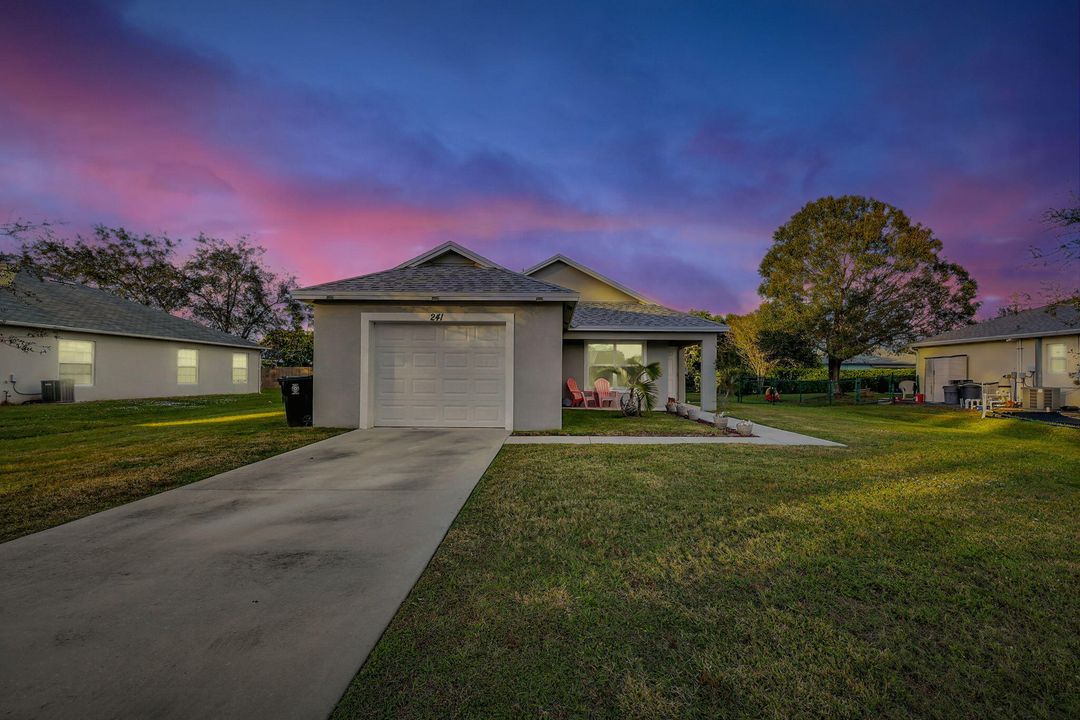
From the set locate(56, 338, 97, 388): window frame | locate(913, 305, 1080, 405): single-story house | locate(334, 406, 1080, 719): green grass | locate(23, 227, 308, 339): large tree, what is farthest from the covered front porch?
locate(23, 227, 308, 339): large tree

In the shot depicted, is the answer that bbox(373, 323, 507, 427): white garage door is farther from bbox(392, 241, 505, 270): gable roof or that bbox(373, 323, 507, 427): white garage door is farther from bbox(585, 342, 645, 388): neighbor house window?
bbox(585, 342, 645, 388): neighbor house window

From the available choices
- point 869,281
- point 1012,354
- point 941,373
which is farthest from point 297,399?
point 869,281

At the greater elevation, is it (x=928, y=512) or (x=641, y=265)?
(x=641, y=265)

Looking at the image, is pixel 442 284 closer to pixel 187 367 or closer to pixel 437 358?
pixel 437 358

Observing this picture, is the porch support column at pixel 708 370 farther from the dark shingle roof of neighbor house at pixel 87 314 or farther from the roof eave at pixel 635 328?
the dark shingle roof of neighbor house at pixel 87 314

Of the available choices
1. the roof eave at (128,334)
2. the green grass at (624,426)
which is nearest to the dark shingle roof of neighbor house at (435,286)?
the green grass at (624,426)

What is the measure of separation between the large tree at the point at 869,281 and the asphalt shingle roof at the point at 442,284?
21.8 m

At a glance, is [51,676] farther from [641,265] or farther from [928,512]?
[641,265]

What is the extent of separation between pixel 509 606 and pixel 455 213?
18202 millimetres

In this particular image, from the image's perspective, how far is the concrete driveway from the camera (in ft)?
6.02

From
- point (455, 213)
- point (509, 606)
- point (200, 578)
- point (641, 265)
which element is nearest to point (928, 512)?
point (509, 606)

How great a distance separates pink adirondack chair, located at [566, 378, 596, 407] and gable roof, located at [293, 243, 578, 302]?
4.75m

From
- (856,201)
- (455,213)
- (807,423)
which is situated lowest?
(807,423)

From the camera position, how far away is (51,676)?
6.29ft
